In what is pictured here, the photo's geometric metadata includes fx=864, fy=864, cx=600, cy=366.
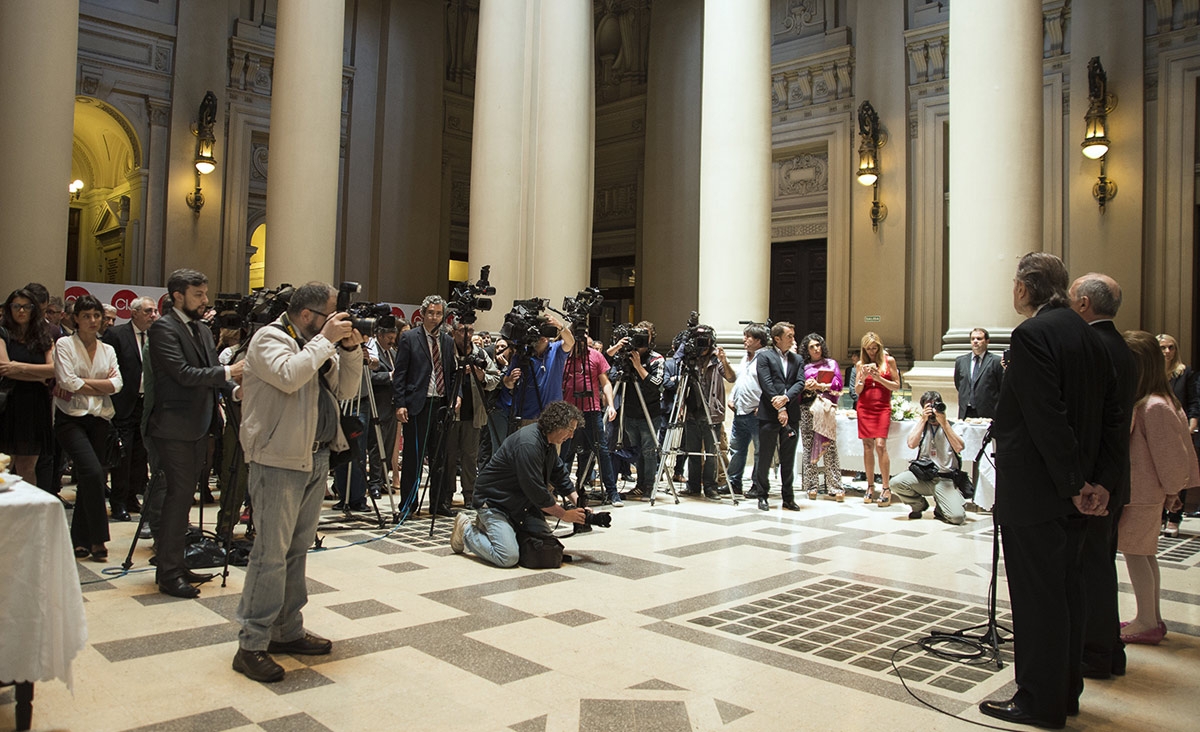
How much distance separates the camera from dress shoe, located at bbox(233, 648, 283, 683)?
386 centimetres

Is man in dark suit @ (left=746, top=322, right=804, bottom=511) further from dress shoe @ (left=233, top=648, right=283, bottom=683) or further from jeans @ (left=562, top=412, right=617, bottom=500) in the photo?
dress shoe @ (left=233, top=648, right=283, bottom=683)

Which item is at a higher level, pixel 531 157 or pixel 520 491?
pixel 531 157

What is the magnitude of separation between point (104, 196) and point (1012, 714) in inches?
824

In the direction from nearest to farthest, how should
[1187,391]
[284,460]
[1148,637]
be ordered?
[284,460], [1148,637], [1187,391]

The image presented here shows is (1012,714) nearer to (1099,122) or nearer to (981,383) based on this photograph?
(981,383)

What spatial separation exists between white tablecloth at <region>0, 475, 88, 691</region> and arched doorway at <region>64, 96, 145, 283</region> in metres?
15.0

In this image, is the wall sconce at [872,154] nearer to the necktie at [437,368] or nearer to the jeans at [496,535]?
the necktie at [437,368]

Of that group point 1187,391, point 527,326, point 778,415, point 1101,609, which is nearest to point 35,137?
point 527,326

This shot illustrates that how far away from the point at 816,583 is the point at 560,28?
32.9 ft

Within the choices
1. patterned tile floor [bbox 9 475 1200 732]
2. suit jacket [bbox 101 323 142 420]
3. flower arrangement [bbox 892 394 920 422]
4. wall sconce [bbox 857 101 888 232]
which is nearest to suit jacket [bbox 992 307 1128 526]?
patterned tile floor [bbox 9 475 1200 732]

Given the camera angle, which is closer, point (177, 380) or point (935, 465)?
point (177, 380)

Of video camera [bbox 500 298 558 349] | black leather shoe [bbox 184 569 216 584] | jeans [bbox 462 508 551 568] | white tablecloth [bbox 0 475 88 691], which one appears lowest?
black leather shoe [bbox 184 569 216 584]

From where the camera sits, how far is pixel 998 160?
32.5 ft

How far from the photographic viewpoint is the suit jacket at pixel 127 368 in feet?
25.2
